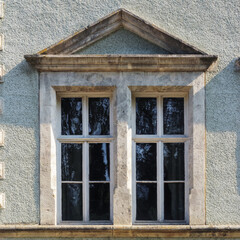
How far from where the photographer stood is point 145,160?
16.3ft

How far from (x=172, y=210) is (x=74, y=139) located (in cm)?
Result: 162

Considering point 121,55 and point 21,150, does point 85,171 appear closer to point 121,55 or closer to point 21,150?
point 21,150

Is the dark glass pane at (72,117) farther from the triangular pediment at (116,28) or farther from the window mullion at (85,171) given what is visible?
the triangular pediment at (116,28)

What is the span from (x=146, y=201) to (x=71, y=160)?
1.15 meters

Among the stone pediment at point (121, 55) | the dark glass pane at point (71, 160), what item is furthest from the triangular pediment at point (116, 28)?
the dark glass pane at point (71, 160)

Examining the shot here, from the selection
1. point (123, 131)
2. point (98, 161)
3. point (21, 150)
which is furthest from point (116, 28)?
point (21, 150)

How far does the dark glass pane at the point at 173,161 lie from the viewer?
4.93 m

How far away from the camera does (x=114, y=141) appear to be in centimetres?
488

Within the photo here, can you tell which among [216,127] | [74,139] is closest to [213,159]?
[216,127]

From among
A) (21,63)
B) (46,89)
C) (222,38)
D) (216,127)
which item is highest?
(222,38)

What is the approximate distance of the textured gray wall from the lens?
15.7 ft

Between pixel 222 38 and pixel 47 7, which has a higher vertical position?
pixel 47 7

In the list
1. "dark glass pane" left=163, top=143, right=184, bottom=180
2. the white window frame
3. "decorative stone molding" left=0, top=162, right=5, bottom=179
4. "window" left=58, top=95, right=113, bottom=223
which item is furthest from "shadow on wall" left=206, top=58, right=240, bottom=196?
"decorative stone molding" left=0, top=162, right=5, bottom=179

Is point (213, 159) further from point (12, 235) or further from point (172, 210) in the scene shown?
point (12, 235)
